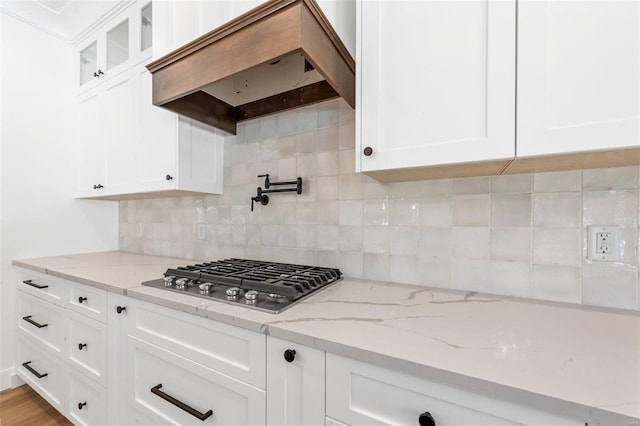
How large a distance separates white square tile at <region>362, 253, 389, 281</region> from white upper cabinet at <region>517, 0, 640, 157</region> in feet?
2.31

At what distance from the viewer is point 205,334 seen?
3.06ft

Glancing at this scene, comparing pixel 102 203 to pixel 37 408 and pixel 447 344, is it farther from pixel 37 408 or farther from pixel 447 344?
pixel 447 344

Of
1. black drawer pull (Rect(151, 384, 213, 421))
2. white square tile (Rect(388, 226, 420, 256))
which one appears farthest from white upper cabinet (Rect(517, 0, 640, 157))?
black drawer pull (Rect(151, 384, 213, 421))

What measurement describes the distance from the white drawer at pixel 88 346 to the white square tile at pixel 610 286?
1.96 m

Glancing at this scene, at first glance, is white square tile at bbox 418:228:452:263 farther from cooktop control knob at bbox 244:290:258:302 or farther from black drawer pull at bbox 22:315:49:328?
black drawer pull at bbox 22:315:49:328

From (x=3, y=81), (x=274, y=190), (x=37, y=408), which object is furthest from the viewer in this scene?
(x=3, y=81)

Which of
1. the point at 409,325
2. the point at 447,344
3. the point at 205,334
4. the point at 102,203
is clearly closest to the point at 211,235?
the point at 205,334

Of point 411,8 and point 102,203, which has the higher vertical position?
point 411,8

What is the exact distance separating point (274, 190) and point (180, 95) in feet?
2.07

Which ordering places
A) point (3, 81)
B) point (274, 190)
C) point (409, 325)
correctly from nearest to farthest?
1. point (409, 325)
2. point (274, 190)
3. point (3, 81)

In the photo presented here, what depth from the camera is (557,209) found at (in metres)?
0.99

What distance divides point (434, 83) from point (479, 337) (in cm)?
74

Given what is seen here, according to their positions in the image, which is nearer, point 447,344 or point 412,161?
point 447,344

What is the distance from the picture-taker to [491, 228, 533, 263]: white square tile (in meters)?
1.03
